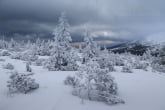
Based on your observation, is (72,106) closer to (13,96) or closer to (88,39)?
(13,96)

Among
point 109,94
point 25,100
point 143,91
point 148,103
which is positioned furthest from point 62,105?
point 143,91

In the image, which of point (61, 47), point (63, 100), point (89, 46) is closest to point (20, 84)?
point (63, 100)

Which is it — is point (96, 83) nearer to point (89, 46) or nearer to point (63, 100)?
point (63, 100)

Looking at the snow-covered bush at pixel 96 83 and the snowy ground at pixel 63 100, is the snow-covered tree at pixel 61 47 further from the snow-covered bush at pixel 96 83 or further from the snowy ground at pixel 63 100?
the snow-covered bush at pixel 96 83

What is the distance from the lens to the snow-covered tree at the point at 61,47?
20516 mm

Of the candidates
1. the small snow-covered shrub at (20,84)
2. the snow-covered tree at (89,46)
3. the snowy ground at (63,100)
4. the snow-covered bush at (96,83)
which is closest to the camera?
the snowy ground at (63,100)

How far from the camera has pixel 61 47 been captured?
20.5m

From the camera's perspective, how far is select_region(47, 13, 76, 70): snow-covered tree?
808 inches

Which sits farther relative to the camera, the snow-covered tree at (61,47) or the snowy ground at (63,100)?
the snow-covered tree at (61,47)

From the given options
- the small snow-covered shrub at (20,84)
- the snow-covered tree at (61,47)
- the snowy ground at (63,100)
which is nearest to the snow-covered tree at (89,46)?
the snow-covered tree at (61,47)

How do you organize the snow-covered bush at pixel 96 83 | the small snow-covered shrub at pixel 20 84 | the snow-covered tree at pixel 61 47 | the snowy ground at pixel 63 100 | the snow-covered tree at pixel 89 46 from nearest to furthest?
the snowy ground at pixel 63 100
the snow-covered bush at pixel 96 83
the small snow-covered shrub at pixel 20 84
the snow-covered tree at pixel 61 47
the snow-covered tree at pixel 89 46

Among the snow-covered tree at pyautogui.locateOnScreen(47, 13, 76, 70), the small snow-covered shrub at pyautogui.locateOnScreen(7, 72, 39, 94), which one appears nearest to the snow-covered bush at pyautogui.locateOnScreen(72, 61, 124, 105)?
the small snow-covered shrub at pyautogui.locateOnScreen(7, 72, 39, 94)

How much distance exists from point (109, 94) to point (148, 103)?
2566 mm

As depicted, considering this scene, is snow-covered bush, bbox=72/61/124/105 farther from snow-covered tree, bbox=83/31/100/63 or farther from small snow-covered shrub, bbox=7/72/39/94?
snow-covered tree, bbox=83/31/100/63
